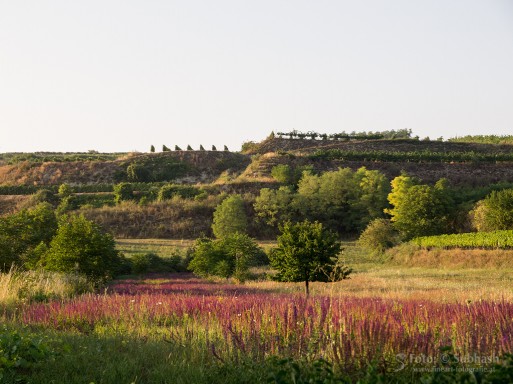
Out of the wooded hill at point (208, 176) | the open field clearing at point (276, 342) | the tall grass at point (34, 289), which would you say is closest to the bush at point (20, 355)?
the open field clearing at point (276, 342)

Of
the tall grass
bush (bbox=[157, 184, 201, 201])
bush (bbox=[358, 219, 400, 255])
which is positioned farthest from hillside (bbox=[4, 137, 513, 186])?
the tall grass

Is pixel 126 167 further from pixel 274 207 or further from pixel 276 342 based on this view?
pixel 276 342

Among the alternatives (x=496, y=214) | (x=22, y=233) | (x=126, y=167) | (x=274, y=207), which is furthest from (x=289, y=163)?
(x=22, y=233)

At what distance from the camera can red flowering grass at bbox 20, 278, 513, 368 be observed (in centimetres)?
635

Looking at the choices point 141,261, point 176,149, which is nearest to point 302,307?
point 141,261

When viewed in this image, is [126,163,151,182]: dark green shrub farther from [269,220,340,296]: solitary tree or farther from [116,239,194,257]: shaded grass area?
[269,220,340,296]: solitary tree

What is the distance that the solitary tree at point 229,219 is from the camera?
5716 cm

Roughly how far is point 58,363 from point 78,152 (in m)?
129

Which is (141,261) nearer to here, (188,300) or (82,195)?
(188,300)

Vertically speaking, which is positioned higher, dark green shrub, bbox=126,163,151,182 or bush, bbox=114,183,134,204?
dark green shrub, bbox=126,163,151,182

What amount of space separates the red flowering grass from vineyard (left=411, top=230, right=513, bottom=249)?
36962mm

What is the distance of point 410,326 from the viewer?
24.9ft

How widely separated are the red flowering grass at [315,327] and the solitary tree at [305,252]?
9.90 meters

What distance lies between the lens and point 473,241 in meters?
44.6
